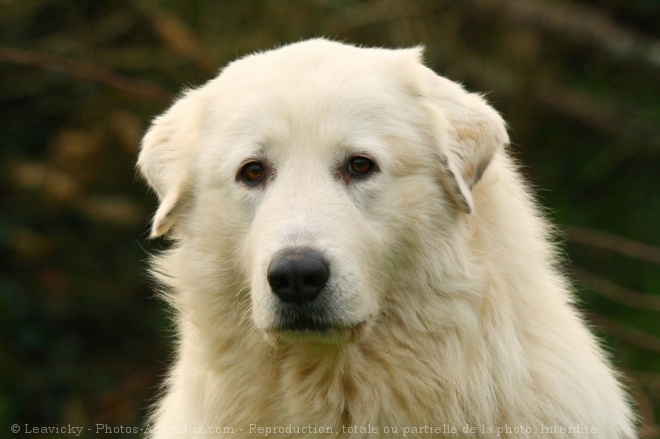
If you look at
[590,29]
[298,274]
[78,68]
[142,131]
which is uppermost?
[298,274]

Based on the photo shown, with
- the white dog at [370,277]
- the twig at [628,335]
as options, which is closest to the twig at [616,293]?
the twig at [628,335]

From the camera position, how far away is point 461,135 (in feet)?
13.8

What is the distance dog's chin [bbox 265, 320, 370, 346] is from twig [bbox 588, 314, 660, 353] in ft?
16.8

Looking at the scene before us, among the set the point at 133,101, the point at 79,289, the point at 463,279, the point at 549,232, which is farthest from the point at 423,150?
the point at 79,289

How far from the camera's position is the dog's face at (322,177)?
384 centimetres

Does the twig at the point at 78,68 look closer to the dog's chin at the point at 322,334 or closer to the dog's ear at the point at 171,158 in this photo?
the dog's ear at the point at 171,158

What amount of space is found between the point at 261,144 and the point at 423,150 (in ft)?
2.44

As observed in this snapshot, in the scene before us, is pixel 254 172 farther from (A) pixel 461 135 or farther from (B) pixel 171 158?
(A) pixel 461 135

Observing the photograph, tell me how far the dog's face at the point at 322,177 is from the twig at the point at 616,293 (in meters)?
4.86

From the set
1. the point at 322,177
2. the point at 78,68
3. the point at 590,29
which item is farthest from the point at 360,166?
the point at 590,29

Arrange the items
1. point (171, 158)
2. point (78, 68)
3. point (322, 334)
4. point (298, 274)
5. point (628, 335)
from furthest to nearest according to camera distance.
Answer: point (628, 335), point (78, 68), point (171, 158), point (322, 334), point (298, 274)

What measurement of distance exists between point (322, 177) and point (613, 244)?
523 centimetres

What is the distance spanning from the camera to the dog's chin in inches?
153

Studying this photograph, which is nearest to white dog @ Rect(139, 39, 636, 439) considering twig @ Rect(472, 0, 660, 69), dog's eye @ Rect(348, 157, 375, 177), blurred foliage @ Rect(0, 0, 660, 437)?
dog's eye @ Rect(348, 157, 375, 177)
